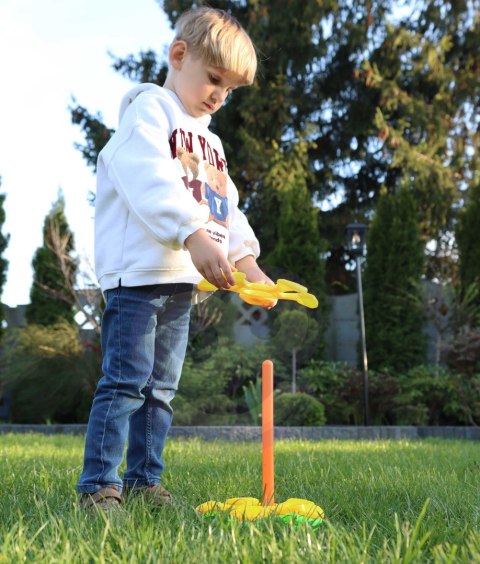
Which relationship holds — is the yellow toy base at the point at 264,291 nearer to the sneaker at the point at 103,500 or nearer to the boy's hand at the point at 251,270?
the boy's hand at the point at 251,270

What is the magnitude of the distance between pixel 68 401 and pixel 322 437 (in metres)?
3.17

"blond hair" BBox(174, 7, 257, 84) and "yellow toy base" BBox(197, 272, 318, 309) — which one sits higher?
"blond hair" BBox(174, 7, 257, 84)

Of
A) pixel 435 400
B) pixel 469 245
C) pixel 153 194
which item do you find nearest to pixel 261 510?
pixel 153 194

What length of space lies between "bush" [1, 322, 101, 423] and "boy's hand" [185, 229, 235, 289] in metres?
6.68

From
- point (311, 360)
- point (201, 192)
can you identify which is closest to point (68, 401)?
point (311, 360)

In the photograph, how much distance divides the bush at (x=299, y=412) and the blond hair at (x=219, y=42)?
225 inches

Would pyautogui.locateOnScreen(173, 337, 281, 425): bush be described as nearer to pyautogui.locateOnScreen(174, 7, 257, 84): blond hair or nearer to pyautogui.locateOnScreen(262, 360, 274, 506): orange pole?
pyautogui.locateOnScreen(262, 360, 274, 506): orange pole

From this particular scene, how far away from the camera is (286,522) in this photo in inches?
73.9

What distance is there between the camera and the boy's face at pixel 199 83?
2336 millimetres

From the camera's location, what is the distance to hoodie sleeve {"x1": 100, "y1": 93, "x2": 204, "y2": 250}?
2.13m

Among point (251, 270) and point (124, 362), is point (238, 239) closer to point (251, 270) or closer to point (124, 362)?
point (251, 270)

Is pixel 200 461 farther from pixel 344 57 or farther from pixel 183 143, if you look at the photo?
pixel 344 57

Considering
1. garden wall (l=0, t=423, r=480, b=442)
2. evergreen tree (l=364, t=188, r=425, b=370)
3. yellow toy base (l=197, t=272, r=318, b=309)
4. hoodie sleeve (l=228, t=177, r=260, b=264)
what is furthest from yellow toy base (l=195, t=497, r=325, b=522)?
evergreen tree (l=364, t=188, r=425, b=370)

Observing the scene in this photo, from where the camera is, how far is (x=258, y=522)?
1830mm
